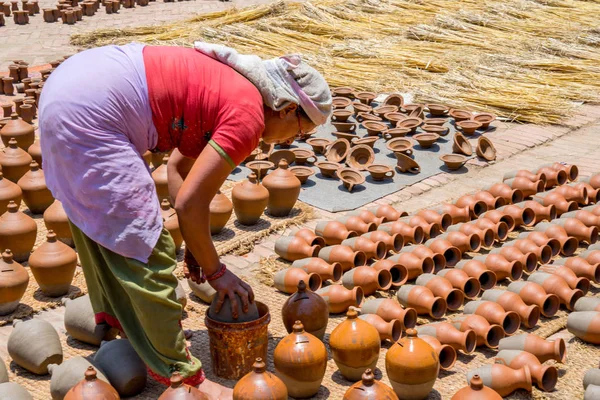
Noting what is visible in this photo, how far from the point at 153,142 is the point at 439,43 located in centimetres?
863

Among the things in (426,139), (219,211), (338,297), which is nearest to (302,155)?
(426,139)

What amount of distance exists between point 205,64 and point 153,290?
3.76 feet

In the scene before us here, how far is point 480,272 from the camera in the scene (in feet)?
17.9

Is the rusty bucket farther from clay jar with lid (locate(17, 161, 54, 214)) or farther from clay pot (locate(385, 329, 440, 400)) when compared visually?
clay jar with lid (locate(17, 161, 54, 214))

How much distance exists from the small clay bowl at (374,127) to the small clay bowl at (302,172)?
1385mm

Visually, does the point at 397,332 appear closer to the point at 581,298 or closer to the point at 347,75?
the point at 581,298

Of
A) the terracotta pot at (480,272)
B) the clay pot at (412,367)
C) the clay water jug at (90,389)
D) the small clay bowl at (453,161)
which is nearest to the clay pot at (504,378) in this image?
the clay pot at (412,367)

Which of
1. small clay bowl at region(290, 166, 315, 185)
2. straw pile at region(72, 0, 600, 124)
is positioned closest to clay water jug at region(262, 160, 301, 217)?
small clay bowl at region(290, 166, 315, 185)

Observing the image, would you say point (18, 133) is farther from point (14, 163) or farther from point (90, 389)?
point (90, 389)

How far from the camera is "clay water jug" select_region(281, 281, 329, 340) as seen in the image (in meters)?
4.61

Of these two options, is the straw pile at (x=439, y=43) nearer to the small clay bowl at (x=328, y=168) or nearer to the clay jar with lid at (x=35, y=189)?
the small clay bowl at (x=328, y=168)

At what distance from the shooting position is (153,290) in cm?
394

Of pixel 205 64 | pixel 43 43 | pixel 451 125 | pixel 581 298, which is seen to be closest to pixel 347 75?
pixel 451 125

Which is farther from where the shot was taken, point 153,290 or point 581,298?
point 581,298
